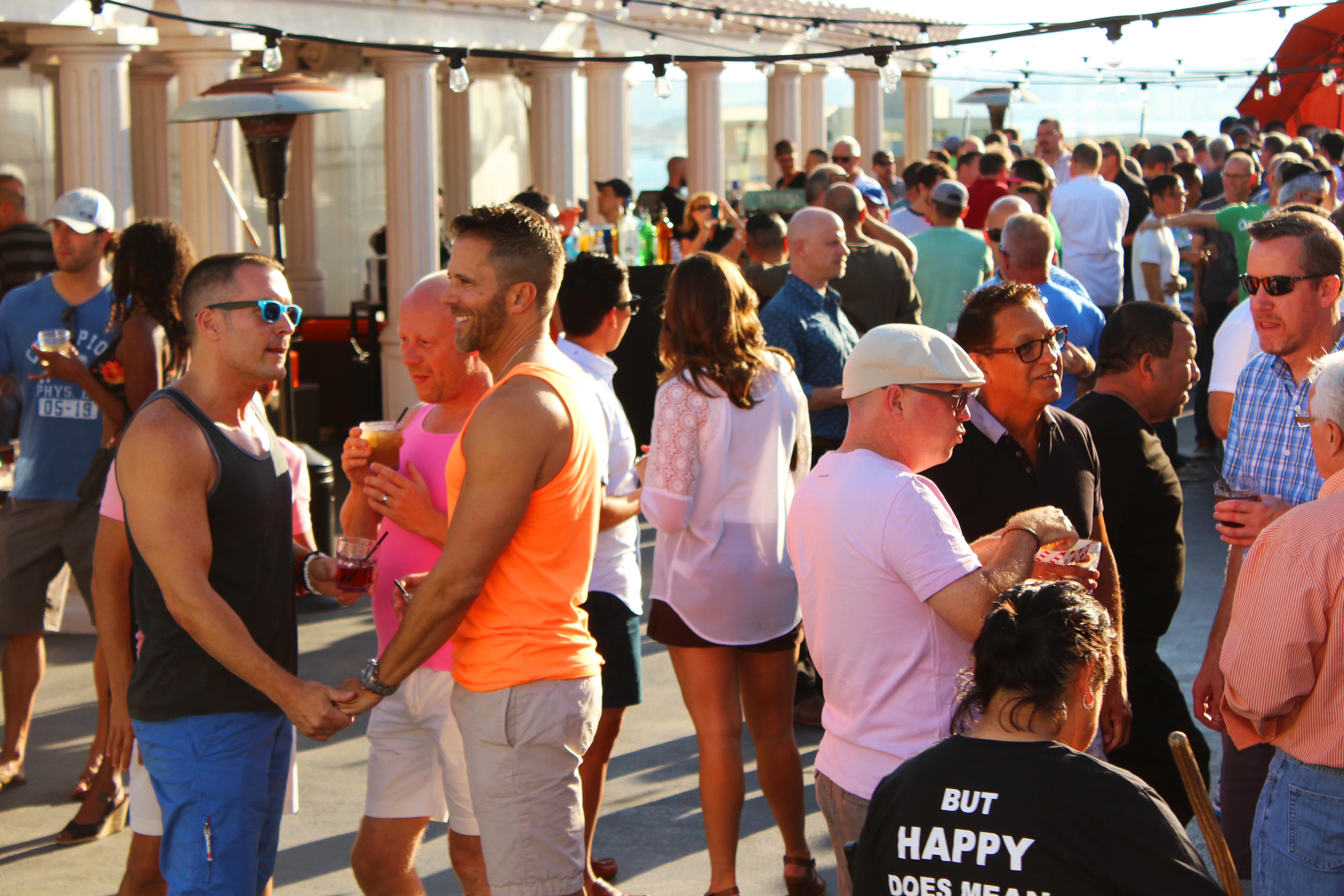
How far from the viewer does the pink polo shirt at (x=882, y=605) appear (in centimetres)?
260

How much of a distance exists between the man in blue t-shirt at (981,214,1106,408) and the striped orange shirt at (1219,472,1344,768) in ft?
9.68

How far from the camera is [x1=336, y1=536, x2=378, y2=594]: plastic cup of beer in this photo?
10.5 ft

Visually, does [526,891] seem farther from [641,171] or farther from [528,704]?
[641,171]

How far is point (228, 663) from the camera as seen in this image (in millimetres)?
2832

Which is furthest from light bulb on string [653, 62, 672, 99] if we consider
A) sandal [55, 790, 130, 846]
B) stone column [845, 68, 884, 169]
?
stone column [845, 68, 884, 169]

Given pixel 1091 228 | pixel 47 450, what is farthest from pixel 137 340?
pixel 1091 228

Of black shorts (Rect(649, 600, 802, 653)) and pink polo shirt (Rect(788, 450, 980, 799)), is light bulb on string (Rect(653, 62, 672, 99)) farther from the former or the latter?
pink polo shirt (Rect(788, 450, 980, 799))

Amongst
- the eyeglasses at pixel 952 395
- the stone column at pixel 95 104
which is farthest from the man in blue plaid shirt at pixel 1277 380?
the stone column at pixel 95 104

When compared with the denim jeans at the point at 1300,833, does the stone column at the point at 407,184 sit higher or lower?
higher

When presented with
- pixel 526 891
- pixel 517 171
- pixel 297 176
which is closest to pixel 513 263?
pixel 526 891

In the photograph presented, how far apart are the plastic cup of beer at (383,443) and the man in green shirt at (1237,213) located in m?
5.35

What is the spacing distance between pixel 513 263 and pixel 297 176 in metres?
13.2

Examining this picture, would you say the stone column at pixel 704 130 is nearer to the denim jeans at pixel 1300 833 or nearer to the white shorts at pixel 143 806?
the white shorts at pixel 143 806

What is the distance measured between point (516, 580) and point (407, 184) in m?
9.33
